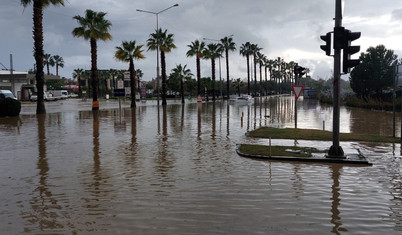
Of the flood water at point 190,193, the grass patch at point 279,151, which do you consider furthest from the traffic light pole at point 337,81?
the flood water at point 190,193

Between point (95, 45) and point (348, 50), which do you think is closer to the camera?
point (348, 50)

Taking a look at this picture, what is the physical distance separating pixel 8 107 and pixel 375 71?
187 ft

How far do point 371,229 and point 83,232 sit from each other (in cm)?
443

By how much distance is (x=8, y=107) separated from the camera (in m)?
30.3

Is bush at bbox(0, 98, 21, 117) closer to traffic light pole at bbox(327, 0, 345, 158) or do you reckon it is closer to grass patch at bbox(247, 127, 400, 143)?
grass patch at bbox(247, 127, 400, 143)

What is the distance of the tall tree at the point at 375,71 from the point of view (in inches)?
2459

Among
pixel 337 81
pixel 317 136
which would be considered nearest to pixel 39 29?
pixel 317 136

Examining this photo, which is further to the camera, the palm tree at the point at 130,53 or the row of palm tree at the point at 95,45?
the palm tree at the point at 130,53

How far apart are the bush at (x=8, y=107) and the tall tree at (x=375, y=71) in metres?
54.1

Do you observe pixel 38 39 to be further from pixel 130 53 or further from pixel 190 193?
pixel 190 193

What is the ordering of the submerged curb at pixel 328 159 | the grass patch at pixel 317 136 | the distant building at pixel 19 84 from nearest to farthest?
the submerged curb at pixel 328 159, the grass patch at pixel 317 136, the distant building at pixel 19 84

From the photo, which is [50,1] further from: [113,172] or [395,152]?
[395,152]

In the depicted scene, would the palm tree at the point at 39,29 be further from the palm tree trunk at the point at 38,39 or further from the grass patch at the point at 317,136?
the grass patch at the point at 317,136

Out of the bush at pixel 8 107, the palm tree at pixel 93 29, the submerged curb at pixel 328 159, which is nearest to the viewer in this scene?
the submerged curb at pixel 328 159
